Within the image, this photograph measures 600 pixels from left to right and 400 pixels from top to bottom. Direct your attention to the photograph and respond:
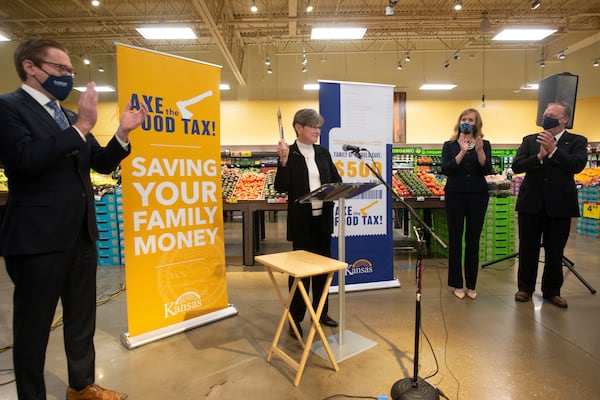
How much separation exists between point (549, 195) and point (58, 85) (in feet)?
12.3

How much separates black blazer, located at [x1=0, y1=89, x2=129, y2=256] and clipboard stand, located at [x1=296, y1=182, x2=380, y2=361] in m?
1.19

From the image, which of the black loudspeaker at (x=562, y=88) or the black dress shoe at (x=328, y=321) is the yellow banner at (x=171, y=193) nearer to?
the black dress shoe at (x=328, y=321)

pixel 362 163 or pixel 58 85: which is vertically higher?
pixel 58 85

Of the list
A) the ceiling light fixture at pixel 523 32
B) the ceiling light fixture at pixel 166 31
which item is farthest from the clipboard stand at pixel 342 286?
the ceiling light fixture at pixel 523 32

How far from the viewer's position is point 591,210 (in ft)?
23.5

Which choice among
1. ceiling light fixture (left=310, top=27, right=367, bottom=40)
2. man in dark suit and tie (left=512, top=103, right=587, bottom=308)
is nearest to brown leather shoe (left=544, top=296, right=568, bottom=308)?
man in dark suit and tie (left=512, top=103, right=587, bottom=308)

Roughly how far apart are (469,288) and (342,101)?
2.26 metres

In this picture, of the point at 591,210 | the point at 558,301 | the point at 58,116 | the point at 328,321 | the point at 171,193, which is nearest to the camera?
the point at 58,116

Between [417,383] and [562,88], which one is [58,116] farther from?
[562,88]

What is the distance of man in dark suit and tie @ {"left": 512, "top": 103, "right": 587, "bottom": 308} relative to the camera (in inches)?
129

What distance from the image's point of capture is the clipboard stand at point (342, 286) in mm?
2260

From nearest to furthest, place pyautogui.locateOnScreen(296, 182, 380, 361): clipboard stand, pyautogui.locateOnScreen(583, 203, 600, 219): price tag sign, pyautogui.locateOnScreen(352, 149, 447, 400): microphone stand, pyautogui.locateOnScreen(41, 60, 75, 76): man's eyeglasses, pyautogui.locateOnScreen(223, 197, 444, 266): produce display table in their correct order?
pyautogui.locateOnScreen(41, 60, 75, 76): man's eyeglasses < pyautogui.locateOnScreen(352, 149, 447, 400): microphone stand < pyautogui.locateOnScreen(296, 182, 380, 361): clipboard stand < pyautogui.locateOnScreen(223, 197, 444, 266): produce display table < pyautogui.locateOnScreen(583, 203, 600, 219): price tag sign

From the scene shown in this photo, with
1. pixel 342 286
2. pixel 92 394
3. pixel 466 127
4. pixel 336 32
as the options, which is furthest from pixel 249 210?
pixel 336 32

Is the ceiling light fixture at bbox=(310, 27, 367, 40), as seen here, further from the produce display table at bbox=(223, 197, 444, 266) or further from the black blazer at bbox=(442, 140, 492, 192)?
the black blazer at bbox=(442, 140, 492, 192)
